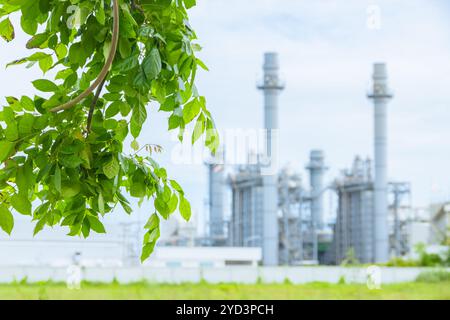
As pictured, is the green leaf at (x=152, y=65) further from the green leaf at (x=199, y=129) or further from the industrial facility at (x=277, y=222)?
the industrial facility at (x=277, y=222)

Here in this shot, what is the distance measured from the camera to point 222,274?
10.5 ft

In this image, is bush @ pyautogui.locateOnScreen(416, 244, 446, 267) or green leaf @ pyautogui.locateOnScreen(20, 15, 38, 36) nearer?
green leaf @ pyautogui.locateOnScreen(20, 15, 38, 36)

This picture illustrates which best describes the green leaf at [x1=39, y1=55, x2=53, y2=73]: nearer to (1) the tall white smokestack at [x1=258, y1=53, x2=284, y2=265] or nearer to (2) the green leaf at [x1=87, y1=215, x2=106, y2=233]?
(2) the green leaf at [x1=87, y1=215, x2=106, y2=233]

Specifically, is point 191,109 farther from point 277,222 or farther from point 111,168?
point 277,222

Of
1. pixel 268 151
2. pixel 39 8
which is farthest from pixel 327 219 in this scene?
pixel 39 8

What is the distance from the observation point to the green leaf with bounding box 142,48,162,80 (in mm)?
721

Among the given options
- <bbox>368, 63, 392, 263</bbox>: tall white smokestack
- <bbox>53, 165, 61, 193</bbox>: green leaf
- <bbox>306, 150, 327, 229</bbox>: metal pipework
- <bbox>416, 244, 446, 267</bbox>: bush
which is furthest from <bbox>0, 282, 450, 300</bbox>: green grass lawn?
<bbox>53, 165, 61, 193</bbox>: green leaf

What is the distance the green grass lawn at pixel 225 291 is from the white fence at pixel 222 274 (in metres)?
0.03

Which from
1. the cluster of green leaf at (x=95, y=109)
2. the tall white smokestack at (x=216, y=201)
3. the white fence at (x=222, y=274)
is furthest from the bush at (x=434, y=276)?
the cluster of green leaf at (x=95, y=109)

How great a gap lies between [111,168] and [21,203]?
3.5 inches

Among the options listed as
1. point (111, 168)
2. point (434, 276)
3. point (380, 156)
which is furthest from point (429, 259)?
point (111, 168)

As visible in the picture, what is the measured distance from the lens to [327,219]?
3576 millimetres

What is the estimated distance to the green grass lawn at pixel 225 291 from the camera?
2.96m
